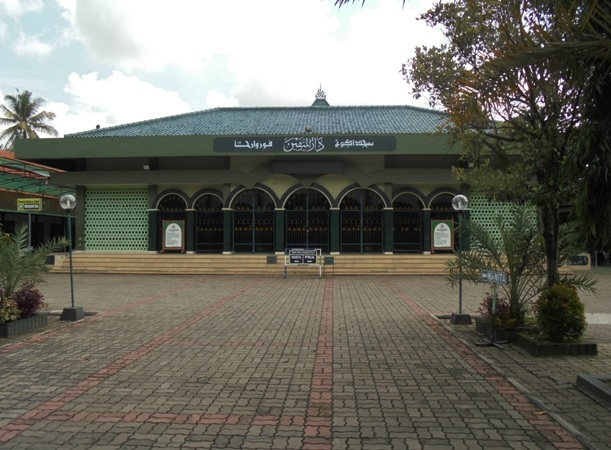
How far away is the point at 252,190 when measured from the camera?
2458cm

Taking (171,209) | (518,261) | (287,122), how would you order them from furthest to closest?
(287,122)
(171,209)
(518,261)

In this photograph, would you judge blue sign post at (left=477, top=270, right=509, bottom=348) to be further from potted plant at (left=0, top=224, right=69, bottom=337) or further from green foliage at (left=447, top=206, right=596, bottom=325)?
potted plant at (left=0, top=224, right=69, bottom=337)

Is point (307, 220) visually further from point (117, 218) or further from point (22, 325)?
point (22, 325)

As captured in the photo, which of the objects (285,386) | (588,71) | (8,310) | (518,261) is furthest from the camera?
(8,310)

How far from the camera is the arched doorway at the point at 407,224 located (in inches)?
→ 969

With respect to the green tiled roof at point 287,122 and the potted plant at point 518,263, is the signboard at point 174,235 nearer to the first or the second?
the green tiled roof at point 287,122

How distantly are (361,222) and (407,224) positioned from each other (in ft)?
7.41

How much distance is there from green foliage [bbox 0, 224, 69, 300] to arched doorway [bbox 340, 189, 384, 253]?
16.2 m

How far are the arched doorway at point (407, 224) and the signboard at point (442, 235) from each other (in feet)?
2.64

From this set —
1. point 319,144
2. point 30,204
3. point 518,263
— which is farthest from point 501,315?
point 30,204

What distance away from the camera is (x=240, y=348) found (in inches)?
305

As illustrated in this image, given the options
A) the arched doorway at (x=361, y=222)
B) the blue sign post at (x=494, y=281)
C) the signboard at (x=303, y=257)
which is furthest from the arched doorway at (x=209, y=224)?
the blue sign post at (x=494, y=281)

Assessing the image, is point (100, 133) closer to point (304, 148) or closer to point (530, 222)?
point (304, 148)

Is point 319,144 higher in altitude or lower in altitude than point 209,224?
higher
